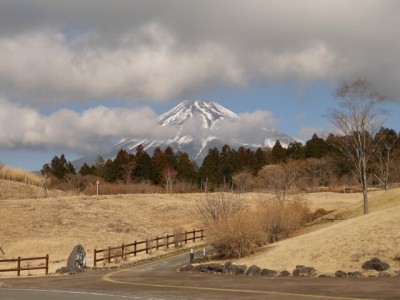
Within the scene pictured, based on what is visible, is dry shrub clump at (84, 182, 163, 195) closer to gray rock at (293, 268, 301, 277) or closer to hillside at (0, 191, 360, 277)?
hillside at (0, 191, 360, 277)

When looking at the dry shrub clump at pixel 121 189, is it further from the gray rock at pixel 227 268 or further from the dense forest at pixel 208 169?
the gray rock at pixel 227 268

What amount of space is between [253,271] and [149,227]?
41232 millimetres

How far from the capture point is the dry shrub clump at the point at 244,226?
101 feet

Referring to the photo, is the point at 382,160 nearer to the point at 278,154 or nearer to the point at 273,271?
the point at 278,154

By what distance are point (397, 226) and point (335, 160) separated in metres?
86.3

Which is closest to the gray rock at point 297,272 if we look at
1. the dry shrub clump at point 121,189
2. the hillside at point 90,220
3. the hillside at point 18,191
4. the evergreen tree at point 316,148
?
the hillside at point 90,220

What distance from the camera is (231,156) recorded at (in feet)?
432

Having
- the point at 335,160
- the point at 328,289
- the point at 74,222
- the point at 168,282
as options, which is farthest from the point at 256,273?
the point at 335,160

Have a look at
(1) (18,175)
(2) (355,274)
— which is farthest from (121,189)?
(2) (355,274)

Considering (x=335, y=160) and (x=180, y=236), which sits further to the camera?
(x=335, y=160)

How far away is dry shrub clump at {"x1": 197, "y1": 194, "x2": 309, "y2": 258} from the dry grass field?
1.19 metres

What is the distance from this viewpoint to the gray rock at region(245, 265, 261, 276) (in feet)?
83.5

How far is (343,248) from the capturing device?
87.6 feet

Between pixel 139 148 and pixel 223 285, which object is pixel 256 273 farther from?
pixel 139 148
